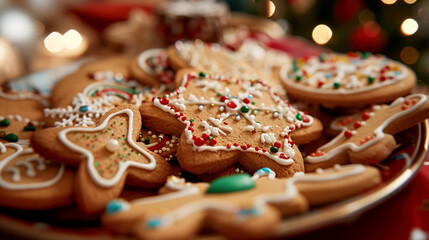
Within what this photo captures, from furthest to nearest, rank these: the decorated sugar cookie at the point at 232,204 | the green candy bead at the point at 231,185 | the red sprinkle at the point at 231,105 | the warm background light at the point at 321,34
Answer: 1. the warm background light at the point at 321,34
2. the red sprinkle at the point at 231,105
3. the green candy bead at the point at 231,185
4. the decorated sugar cookie at the point at 232,204

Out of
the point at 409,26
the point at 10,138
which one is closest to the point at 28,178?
the point at 10,138

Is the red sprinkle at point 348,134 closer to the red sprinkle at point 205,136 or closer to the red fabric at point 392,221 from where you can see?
the red fabric at point 392,221

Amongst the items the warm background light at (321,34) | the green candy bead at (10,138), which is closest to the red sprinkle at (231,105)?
the green candy bead at (10,138)

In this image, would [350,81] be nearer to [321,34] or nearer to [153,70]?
[153,70]

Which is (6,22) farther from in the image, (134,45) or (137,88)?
(137,88)

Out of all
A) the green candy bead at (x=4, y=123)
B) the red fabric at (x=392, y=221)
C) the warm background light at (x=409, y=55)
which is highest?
the green candy bead at (x=4, y=123)

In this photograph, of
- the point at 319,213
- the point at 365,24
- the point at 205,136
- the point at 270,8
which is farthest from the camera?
the point at 270,8

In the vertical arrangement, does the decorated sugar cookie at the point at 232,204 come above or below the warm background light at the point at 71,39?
below
